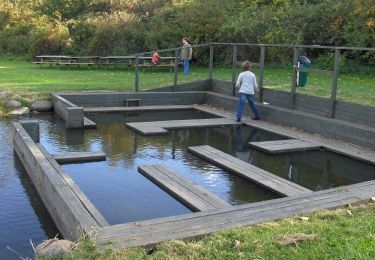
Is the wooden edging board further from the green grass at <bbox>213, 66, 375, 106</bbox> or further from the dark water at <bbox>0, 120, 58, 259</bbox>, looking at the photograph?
the green grass at <bbox>213, 66, 375, 106</bbox>

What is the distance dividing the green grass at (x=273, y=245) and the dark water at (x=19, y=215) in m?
1.31

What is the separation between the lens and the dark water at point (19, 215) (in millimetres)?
5355

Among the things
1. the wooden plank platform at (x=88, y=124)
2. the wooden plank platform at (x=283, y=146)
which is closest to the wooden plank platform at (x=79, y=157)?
the wooden plank platform at (x=88, y=124)

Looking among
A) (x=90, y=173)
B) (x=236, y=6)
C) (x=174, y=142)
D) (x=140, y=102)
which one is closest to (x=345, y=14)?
(x=236, y=6)

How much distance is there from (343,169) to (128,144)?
3993 mm

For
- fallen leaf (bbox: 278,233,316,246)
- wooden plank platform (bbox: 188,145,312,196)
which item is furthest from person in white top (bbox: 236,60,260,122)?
fallen leaf (bbox: 278,233,316,246)

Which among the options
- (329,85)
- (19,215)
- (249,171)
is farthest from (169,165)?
(329,85)

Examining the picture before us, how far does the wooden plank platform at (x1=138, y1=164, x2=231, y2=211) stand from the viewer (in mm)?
6193

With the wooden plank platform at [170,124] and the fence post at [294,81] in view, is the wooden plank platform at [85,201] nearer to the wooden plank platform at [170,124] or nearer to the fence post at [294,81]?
the wooden plank platform at [170,124]

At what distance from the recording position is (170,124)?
37.2 ft

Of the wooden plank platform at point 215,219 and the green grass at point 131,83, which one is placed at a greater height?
the green grass at point 131,83

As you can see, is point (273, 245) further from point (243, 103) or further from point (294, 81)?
point (294, 81)

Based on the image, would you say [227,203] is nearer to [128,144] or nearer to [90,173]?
[90,173]

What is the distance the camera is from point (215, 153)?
29.0ft
